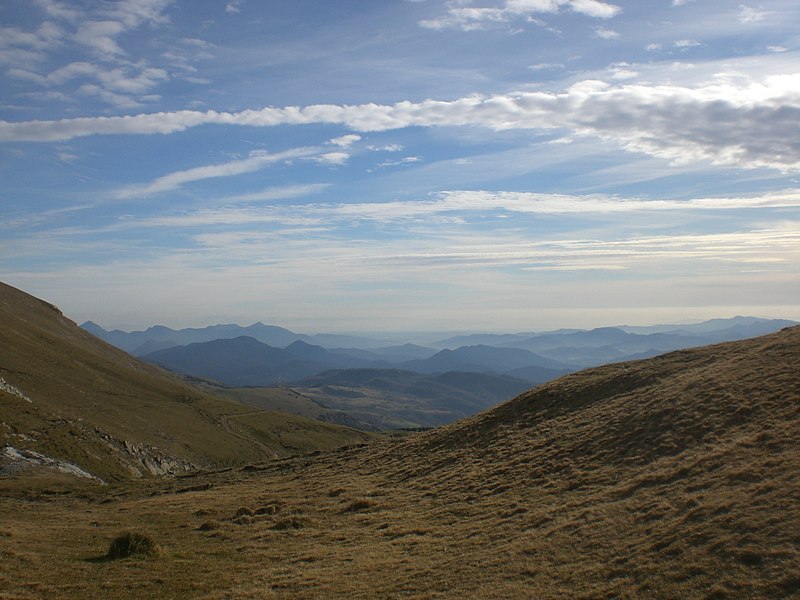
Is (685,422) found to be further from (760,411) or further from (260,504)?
(260,504)

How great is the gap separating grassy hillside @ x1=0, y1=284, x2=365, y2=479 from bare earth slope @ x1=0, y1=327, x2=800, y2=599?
22.0 metres

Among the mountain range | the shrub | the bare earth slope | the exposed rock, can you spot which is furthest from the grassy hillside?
the shrub

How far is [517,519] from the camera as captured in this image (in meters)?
23.4

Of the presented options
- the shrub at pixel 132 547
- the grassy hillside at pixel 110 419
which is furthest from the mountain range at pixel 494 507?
the grassy hillside at pixel 110 419

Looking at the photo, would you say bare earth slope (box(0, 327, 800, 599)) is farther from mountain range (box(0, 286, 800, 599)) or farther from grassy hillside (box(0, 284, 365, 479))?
grassy hillside (box(0, 284, 365, 479))

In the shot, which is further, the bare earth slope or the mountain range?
the mountain range

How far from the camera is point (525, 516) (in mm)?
A: 23516

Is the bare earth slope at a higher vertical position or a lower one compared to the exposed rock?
higher

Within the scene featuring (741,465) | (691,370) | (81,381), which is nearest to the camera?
(741,465)

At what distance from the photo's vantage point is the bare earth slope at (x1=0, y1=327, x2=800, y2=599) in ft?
53.2

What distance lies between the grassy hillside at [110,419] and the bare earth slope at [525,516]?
22.0 m

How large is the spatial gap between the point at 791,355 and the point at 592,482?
62.6 ft

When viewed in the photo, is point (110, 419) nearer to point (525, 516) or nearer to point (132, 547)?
point (132, 547)

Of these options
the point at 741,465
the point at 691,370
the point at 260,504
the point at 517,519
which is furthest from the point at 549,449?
the point at 260,504
